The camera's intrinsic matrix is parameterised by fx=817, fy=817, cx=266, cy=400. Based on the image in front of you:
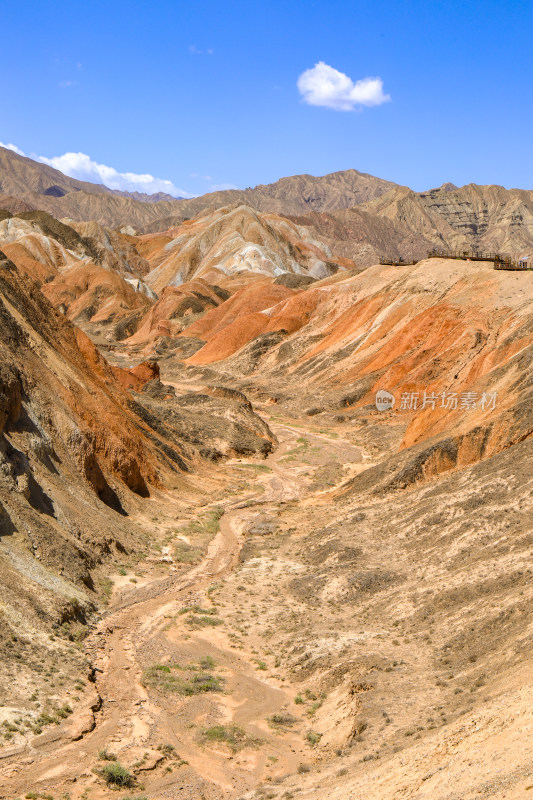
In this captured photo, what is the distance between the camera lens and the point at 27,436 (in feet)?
83.7

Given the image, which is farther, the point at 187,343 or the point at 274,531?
the point at 187,343

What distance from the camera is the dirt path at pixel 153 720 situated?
13.4 m

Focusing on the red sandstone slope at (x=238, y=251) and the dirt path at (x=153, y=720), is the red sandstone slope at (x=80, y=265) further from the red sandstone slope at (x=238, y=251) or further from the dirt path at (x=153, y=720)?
the dirt path at (x=153, y=720)

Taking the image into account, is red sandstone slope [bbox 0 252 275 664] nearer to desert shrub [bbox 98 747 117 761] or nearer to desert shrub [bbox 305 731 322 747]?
desert shrub [bbox 98 747 117 761]

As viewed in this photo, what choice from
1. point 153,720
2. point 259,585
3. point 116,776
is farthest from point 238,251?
point 116,776

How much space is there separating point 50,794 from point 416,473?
21.0 m

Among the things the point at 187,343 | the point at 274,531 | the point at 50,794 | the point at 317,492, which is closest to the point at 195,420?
the point at 317,492

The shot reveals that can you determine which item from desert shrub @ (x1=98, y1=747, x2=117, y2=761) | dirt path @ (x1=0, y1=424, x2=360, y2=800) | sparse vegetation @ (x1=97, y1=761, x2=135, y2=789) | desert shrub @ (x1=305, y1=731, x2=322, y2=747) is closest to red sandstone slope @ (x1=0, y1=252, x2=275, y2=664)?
dirt path @ (x1=0, y1=424, x2=360, y2=800)

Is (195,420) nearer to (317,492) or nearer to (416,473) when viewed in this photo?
(317,492)

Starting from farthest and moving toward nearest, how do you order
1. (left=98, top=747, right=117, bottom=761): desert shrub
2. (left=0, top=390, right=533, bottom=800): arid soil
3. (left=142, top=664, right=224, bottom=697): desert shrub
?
(left=142, top=664, right=224, bottom=697): desert shrub, (left=98, top=747, right=117, bottom=761): desert shrub, (left=0, top=390, right=533, bottom=800): arid soil

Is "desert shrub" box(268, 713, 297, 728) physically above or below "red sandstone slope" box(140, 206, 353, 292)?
below

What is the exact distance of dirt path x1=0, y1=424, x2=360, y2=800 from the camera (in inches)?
527

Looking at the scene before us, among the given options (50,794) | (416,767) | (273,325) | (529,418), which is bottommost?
(50,794)

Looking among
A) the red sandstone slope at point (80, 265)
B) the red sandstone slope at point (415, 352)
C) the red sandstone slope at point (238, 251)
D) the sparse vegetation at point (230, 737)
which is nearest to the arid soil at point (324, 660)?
the sparse vegetation at point (230, 737)
